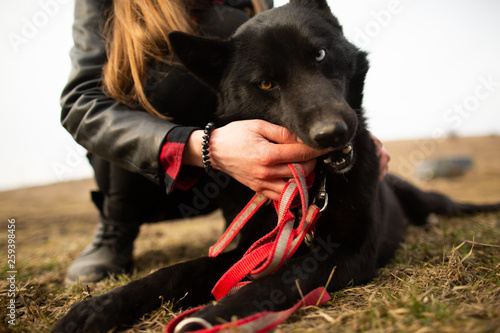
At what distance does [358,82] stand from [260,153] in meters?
0.74

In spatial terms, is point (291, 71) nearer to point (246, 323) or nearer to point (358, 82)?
point (358, 82)

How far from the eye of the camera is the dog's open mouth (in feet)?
4.49

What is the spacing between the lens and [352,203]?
140 centimetres

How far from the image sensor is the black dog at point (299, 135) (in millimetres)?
1098

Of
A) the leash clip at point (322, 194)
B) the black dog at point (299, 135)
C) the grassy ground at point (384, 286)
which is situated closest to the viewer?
the grassy ground at point (384, 286)

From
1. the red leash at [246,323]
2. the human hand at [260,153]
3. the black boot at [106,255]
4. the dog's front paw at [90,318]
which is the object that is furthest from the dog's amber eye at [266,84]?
the black boot at [106,255]

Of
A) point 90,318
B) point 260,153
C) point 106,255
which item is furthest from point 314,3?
point 106,255

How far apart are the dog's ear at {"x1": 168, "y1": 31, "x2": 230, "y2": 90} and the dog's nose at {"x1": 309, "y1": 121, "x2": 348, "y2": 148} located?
26.9 inches

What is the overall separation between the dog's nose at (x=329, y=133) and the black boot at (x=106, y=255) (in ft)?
4.72

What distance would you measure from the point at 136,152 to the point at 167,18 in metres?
0.74

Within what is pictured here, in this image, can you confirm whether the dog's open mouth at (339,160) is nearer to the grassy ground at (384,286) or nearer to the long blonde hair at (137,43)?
the grassy ground at (384,286)

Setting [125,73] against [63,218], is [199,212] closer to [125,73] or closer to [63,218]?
[125,73]

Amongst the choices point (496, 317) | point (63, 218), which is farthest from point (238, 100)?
point (63, 218)

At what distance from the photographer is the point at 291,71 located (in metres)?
1.37
